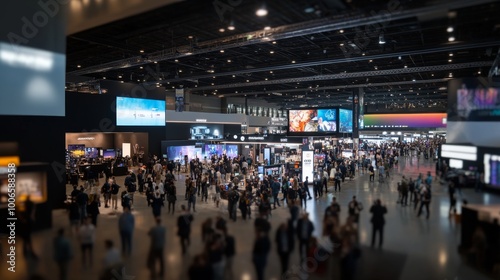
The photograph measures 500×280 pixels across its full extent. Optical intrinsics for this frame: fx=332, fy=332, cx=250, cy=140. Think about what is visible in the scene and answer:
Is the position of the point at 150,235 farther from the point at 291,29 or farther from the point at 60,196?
the point at 291,29

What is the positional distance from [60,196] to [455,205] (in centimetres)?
645

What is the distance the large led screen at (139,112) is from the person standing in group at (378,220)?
1806cm

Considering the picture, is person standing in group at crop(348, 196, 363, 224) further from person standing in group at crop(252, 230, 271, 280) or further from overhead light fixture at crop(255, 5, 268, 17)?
overhead light fixture at crop(255, 5, 268, 17)

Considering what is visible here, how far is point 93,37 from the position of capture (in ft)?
39.1

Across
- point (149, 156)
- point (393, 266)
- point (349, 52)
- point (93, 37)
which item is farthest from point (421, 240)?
point (149, 156)

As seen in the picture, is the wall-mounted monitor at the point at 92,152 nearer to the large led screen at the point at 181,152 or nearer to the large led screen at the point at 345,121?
the large led screen at the point at 181,152

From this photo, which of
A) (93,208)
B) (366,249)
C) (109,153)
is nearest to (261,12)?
(366,249)

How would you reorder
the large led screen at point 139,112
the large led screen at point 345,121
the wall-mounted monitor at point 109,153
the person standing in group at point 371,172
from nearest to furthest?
1. the person standing in group at point 371,172
2. the large led screen at point 139,112
3. the large led screen at point 345,121
4. the wall-mounted monitor at point 109,153

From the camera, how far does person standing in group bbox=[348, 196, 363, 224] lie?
531 centimetres

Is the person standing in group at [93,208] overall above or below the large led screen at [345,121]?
below

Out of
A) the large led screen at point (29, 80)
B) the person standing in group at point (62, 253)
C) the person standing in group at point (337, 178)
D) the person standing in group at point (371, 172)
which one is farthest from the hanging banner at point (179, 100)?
the person standing in group at point (62, 253)

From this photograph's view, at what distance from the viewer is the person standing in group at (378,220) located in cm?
522

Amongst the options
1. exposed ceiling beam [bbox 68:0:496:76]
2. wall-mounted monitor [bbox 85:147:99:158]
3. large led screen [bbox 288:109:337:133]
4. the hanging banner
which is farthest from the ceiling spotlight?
the hanging banner

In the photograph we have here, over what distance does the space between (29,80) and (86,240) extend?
266 centimetres
